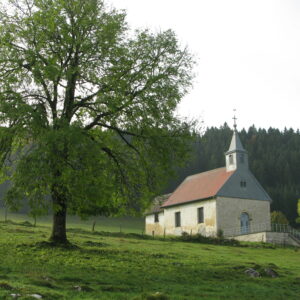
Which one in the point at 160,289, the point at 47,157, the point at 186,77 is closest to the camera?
the point at 160,289

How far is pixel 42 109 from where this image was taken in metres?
18.8

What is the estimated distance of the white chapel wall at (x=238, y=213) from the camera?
4516 cm

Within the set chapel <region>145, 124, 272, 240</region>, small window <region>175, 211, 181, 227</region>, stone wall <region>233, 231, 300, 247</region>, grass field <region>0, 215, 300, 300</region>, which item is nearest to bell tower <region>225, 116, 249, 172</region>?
chapel <region>145, 124, 272, 240</region>

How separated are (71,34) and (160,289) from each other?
457 inches

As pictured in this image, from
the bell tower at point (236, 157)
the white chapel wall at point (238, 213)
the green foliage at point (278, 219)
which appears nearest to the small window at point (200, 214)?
the white chapel wall at point (238, 213)

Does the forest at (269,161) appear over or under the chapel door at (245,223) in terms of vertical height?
over

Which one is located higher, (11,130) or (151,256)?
(11,130)

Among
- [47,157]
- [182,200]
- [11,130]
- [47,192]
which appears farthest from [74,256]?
[182,200]

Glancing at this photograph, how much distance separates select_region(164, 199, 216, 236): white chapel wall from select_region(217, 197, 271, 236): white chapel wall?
2.70 ft

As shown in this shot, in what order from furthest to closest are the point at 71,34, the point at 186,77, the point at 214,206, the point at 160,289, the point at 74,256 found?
the point at 214,206 < the point at 186,77 < the point at 71,34 < the point at 74,256 < the point at 160,289

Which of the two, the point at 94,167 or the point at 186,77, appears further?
the point at 186,77

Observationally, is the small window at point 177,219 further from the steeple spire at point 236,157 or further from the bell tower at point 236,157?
the steeple spire at point 236,157

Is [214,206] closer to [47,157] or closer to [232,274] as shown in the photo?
[232,274]

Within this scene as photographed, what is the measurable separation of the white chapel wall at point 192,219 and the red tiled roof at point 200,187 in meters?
0.66
